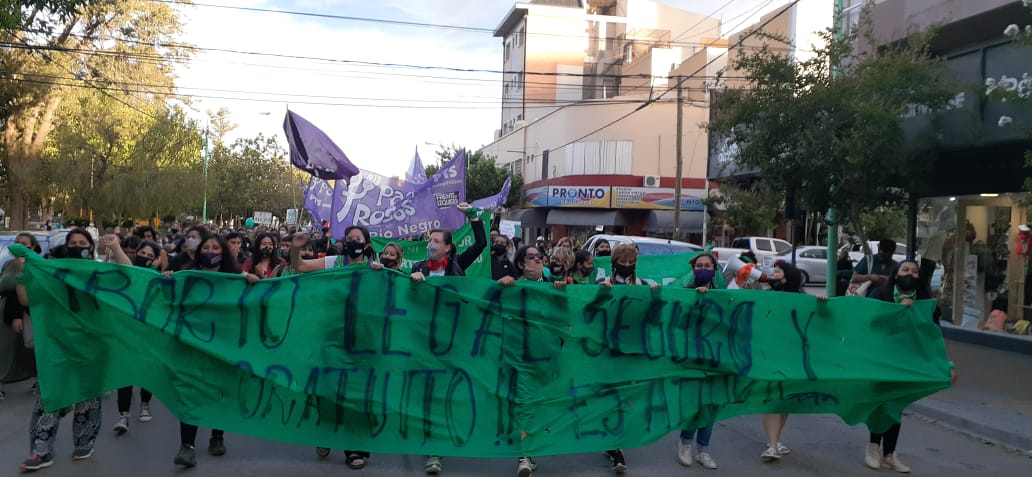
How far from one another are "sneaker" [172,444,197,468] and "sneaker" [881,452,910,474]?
5047mm

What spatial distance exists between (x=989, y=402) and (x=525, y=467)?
6270mm

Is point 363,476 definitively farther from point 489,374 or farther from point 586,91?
Answer: point 586,91

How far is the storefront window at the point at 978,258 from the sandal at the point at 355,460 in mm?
11522

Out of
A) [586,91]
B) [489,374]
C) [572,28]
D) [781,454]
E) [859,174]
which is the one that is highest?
[572,28]

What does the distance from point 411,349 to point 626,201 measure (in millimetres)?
35204

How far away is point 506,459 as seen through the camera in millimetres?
6199

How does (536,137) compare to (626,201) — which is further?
(536,137)

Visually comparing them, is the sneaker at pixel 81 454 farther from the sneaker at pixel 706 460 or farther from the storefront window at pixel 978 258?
the storefront window at pixel 978 258

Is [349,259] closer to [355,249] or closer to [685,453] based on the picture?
[355,249]

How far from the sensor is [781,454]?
6629 millimetres

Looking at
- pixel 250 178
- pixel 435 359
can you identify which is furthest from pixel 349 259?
pixel 250 178

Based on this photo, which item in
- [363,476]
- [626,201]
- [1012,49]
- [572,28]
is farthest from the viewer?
[572,28]

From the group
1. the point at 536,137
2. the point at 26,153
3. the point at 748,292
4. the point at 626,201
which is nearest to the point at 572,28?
the point at 536,137

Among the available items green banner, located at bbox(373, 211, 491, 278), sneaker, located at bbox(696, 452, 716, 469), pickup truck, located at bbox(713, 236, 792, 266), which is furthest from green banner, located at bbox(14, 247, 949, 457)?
pickup truck, located at bbox(713, 236, 792, 266)
